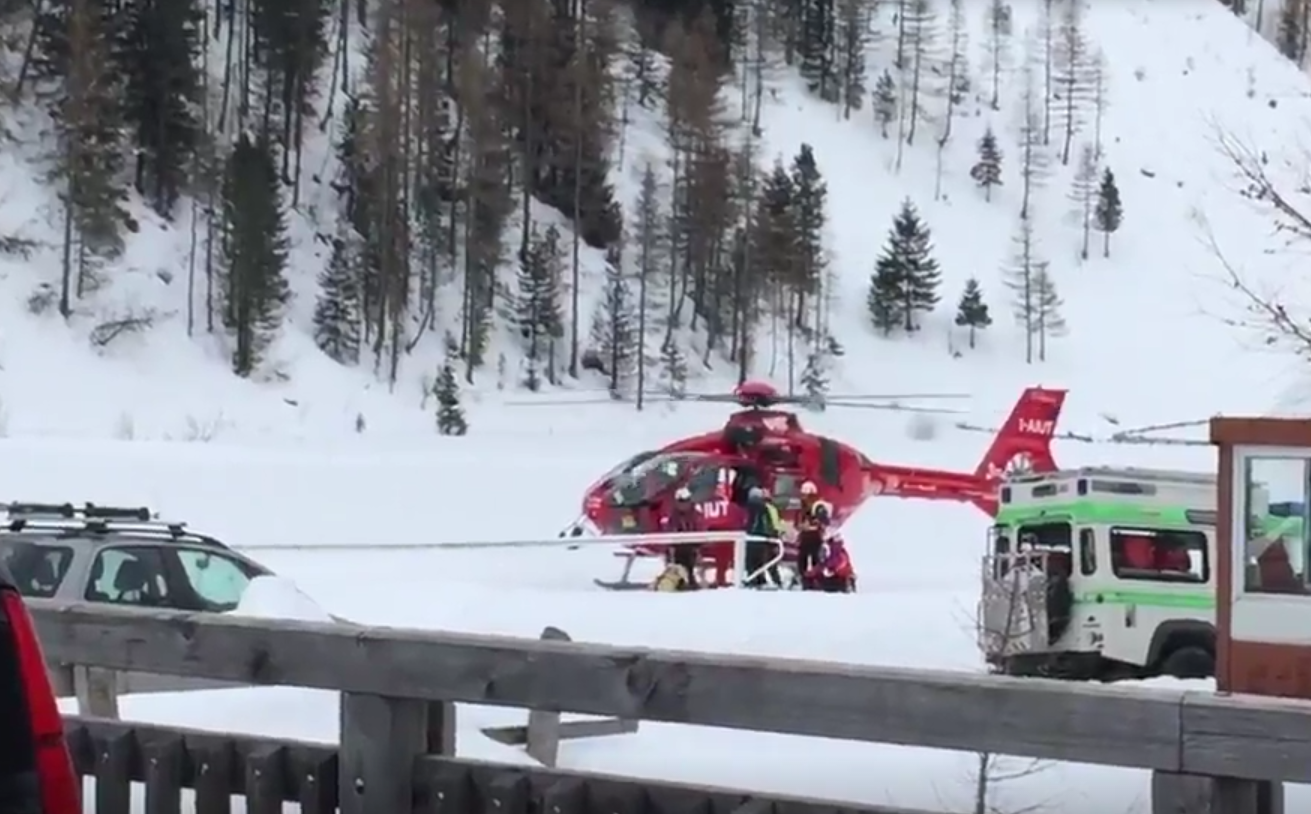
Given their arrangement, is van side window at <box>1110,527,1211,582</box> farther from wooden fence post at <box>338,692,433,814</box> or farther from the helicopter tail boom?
wooden fence post at <box>338,692,433,814</box>

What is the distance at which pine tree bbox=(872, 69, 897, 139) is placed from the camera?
268ft

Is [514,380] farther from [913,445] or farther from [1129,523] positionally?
[1129,523]

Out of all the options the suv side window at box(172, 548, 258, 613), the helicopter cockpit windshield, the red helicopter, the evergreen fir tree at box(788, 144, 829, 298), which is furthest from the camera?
the evergreen fir tree at box(788, 144, 829, 298)

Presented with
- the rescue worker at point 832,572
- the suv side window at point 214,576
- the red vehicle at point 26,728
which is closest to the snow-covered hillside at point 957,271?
the rescue worker at point 832,572

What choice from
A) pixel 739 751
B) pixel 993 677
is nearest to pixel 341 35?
pixel 739 751

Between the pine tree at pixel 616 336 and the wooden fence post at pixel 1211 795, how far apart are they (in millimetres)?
51508

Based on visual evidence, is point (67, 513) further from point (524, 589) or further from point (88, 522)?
point (524, 589)

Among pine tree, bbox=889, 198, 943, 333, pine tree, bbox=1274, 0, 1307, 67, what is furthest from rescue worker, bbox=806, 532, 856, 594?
pine tree, bbox=1274, 0, 1307, 67

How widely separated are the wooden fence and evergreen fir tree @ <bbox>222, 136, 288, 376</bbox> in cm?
4218

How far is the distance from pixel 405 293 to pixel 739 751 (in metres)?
46.3

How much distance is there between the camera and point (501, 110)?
61.6 meters

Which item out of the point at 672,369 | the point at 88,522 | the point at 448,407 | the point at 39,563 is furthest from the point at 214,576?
the point at 672,369

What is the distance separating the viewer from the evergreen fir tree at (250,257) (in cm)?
4772

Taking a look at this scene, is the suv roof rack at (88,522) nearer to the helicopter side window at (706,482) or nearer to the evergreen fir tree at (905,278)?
the helicopter side window at (706,482)
